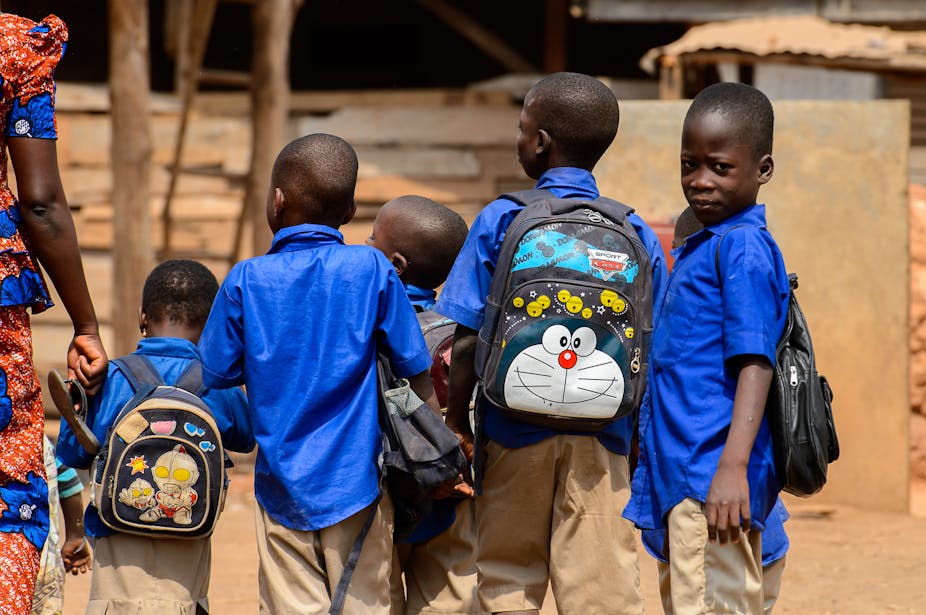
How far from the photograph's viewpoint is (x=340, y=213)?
3291 mm

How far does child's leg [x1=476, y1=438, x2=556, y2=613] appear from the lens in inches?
124

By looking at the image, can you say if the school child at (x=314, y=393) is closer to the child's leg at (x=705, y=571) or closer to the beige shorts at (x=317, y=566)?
the beige shorts at (x=317, y=566)

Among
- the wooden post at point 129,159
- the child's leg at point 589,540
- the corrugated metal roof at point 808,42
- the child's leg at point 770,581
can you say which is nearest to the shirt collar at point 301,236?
the child's leg at point 589,540

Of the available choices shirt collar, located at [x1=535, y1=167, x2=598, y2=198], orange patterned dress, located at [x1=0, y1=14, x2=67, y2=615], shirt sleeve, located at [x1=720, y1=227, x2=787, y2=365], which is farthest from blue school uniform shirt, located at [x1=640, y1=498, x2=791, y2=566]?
orange patterned dress, located at [x1=0, y1=14, x2=67, y2=615]

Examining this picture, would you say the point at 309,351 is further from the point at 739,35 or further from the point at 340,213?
the point at 739,35

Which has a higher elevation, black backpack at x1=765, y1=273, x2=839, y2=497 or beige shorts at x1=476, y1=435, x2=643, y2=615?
black backpack at x1=765, y1=273, x2=839, y2=497

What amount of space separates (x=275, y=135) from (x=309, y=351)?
5.09 m

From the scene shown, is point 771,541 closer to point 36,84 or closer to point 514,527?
point 514,527

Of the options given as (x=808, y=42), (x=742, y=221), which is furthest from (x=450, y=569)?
(x=808, y=42)

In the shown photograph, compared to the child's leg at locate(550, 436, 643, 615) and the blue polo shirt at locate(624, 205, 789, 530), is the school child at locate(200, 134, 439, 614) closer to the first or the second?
the child's leg at locate(550, 436, 643, 615)

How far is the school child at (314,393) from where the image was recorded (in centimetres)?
307

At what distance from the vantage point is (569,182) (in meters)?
3.23

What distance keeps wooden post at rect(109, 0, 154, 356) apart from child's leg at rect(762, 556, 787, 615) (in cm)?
495

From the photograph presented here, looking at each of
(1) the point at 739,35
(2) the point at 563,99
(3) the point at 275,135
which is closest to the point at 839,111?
(1) the point at 739,35
